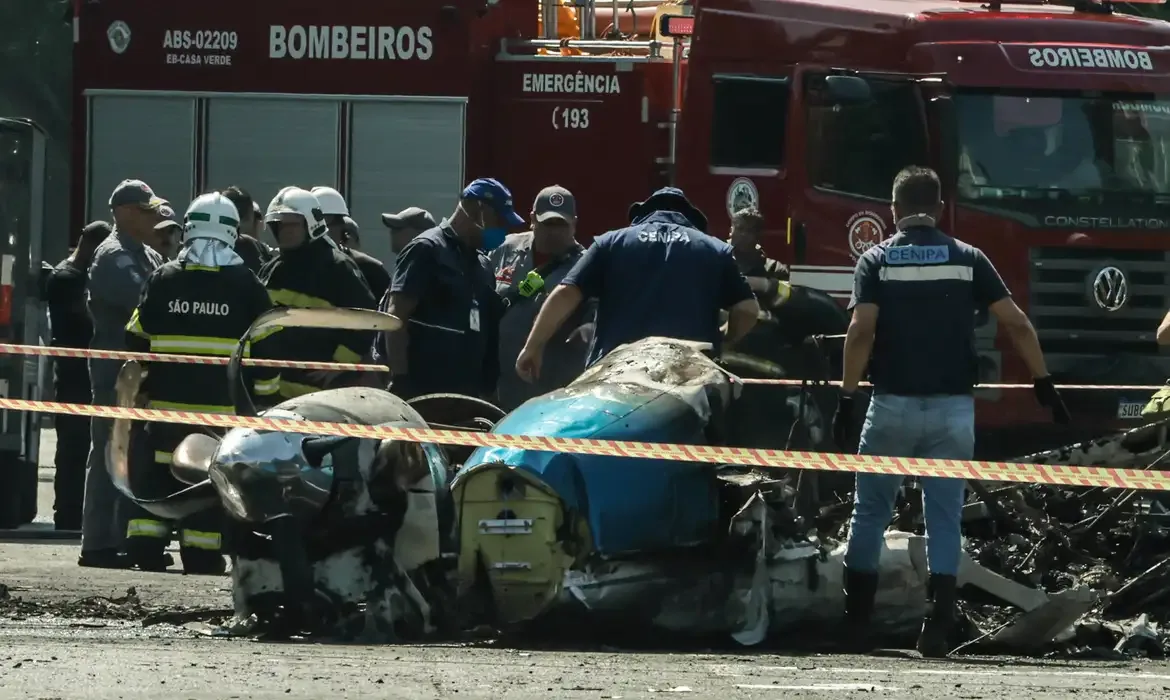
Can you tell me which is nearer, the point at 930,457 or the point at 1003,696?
the point at 1003,696

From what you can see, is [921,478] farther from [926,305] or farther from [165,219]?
[165,219]

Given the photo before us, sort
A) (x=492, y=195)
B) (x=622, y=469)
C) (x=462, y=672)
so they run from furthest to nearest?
(x=492, y=195) < (x=622, y=469) < (x=462, y=672)

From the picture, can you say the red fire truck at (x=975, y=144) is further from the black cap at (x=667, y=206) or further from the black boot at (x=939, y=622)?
the black boot at (x=939, y=622)

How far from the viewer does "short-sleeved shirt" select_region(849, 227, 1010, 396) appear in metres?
8.77

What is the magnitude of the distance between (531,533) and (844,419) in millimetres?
1597

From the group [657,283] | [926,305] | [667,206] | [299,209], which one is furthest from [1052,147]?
[926,305]

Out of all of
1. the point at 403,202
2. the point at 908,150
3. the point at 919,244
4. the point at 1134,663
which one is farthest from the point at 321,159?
the point at 1134,663

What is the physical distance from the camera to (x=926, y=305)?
8.79 meters

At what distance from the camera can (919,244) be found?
8836 mm

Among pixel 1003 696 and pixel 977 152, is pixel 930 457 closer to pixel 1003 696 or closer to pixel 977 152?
pixel 1003 696

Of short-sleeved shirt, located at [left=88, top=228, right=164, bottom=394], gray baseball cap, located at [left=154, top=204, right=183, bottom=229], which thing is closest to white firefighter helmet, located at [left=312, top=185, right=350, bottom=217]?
gray baseball cap, located at [left=154, top=204, right=183, bottom=229]

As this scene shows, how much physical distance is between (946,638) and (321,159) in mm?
8366

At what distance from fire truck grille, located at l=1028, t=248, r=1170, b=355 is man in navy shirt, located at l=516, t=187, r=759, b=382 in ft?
16.2

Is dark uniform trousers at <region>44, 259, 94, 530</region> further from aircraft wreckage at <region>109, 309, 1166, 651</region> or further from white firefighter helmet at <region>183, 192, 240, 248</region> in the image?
aircraft wreckage at <region>109, 309, 1166, 651</region>
